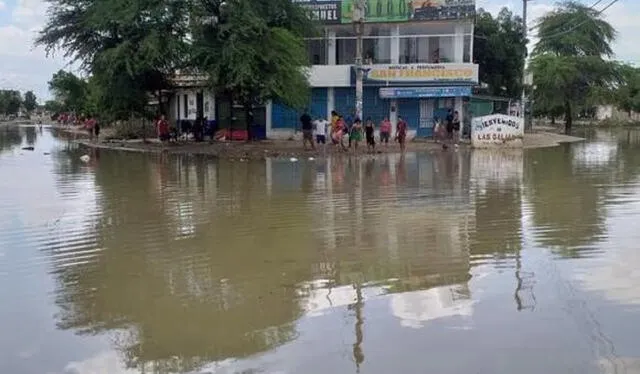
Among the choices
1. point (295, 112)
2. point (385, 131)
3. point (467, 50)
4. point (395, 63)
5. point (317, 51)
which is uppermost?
point (317, 51)

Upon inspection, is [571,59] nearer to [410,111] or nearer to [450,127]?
[410,111]

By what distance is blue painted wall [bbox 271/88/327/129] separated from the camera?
4028cm

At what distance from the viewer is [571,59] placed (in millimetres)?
57281

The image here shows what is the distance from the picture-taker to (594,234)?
10.5 metres

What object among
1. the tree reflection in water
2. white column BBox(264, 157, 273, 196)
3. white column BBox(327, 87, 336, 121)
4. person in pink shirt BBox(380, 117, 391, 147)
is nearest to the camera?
the tree reflection in water

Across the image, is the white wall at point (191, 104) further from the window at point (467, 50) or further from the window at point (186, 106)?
the window at point (467, 50)

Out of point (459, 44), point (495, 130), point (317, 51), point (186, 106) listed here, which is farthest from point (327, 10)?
point (495, 130)

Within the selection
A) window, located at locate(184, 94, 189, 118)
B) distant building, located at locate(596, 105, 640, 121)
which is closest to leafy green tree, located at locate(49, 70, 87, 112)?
window, located at locate(184, 94, 189, 118)

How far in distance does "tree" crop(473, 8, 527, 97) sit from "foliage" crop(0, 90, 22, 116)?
10570cm

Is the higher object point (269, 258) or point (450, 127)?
point (450, 127)

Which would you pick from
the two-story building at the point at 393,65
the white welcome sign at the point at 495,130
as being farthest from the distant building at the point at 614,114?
the white welcome sign at the point at 495,130

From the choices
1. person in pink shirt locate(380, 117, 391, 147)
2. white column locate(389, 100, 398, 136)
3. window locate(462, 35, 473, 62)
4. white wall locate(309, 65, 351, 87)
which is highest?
window locate(462, 35, 473, 62)

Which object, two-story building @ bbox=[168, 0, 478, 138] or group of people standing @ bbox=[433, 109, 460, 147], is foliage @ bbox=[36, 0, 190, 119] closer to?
two-story building @ bbox=[168, 0, 478, 138]

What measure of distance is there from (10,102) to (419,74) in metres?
117
